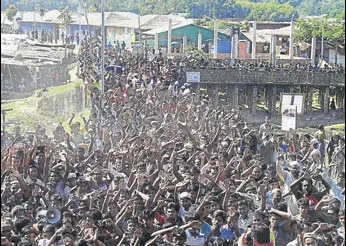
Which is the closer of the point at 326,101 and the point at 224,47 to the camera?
the point at 326,101

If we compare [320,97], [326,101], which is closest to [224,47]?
[320,97]

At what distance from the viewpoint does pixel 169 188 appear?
26.2 ft

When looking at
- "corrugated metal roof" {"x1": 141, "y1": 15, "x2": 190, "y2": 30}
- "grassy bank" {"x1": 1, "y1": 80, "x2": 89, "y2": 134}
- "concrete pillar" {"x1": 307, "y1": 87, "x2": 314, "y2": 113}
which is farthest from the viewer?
"corrugated metal roof" {"x1": 141, "y1": 15, "x2": 190, "y2": 30}

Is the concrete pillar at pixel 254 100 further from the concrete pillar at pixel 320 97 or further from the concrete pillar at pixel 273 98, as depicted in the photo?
the concrete pillar at pixel 320 97

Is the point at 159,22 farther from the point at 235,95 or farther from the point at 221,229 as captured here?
the point at 221,229

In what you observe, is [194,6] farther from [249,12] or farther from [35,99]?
[35,99]

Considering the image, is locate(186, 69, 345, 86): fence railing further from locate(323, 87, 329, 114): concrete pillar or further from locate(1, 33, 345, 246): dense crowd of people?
locate(1, 33, 345, 246): dense crowd of people

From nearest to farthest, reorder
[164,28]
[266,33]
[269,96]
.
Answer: [269,96] → [164,28] → [266,33]

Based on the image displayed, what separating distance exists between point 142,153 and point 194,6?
115 feet

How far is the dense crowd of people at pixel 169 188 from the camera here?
666 centimetres

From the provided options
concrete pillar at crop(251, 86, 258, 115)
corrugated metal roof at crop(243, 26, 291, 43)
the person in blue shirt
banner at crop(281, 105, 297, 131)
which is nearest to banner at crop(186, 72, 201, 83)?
concrete pillar at crop(251, 86, 258, 115)

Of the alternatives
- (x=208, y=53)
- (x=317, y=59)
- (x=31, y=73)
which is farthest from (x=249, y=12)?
(x=31, y=73)

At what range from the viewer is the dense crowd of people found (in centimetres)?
666

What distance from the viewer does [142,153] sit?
9.80 m
